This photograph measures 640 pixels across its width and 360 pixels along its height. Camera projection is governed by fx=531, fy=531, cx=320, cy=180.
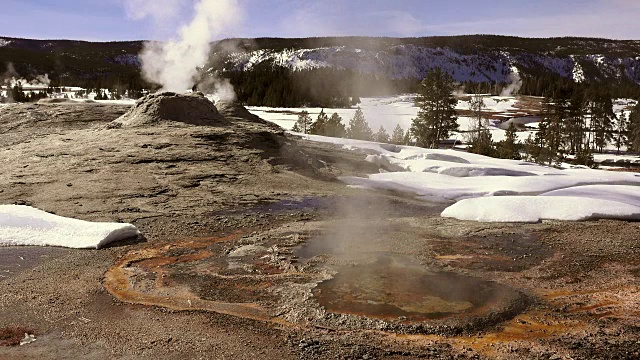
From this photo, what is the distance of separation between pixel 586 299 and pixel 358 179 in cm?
947

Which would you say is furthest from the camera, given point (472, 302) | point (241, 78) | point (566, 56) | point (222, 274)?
point (566, 56)

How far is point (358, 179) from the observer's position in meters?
16.2

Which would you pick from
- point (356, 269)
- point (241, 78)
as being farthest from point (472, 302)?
point (241, 78)

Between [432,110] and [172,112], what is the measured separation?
2453cm

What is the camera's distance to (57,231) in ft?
32.4

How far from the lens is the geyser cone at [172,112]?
20.1 m

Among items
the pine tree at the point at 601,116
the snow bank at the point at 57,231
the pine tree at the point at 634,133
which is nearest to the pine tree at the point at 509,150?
the pine tree at the point at 634,133

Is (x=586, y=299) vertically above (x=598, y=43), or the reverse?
(x=598, y=43)

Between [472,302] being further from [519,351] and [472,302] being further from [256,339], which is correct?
[256,339]

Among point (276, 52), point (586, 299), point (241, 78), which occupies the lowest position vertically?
point (586, 299)

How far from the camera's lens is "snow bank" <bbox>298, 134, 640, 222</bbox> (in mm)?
11898

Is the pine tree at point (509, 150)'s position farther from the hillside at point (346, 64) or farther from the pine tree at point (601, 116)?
the hillside at point (346, 64)

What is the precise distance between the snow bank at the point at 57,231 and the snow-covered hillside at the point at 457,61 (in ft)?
313

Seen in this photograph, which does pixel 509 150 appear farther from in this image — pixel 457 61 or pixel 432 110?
pixel 457 61
